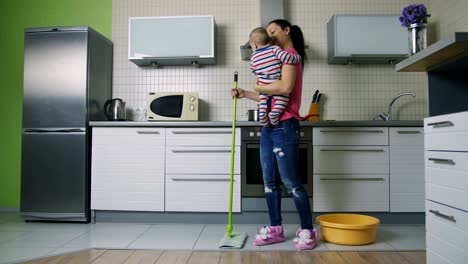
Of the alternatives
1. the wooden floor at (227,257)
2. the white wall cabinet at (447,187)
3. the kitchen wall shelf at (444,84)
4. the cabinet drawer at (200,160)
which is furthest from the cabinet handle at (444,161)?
the cabinet drawer at (200,160)

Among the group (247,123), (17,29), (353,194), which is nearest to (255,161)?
(247,123)

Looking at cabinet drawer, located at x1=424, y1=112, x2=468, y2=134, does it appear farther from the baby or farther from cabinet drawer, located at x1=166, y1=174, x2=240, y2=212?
cabinet drawer, located at x1=166, y1=174, x2=240, y2=212

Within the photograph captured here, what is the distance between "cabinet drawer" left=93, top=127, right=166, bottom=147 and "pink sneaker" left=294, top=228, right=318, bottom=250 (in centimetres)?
134

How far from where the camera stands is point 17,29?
11.6ft

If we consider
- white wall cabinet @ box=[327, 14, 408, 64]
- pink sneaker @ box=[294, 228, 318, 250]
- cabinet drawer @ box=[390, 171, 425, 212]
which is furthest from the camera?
white wall cabinet @ box=[327, 14, 408, 64]

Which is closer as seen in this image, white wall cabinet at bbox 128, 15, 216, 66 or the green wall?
white wall cabinet at bbox 128, 15, 216, 66

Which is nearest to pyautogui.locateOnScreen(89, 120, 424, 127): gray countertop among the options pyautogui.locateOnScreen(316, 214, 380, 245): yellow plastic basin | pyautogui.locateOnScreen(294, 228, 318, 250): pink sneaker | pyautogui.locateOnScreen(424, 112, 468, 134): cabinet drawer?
pyautogui.locateOnScreen(316, 214, 380, 245): yellow plastic basin

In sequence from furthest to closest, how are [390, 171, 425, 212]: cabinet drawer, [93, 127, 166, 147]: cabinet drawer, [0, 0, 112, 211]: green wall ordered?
[0, 0, 112, 211]: green wall
[93, 127, 166, 147]: cabinet drawer
[390, 171, 425, 212]: cabinet drawer

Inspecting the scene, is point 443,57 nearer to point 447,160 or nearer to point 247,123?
point 447,160

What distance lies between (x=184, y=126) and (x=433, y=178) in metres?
1.94

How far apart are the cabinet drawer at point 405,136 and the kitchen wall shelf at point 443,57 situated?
4.58 feet

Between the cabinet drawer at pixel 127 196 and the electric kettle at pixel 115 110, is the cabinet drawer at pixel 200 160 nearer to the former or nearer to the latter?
the cabinet drawer at pixel 127 196

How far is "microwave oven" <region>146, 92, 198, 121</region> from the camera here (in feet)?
10.2

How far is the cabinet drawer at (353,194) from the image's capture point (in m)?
2.80
